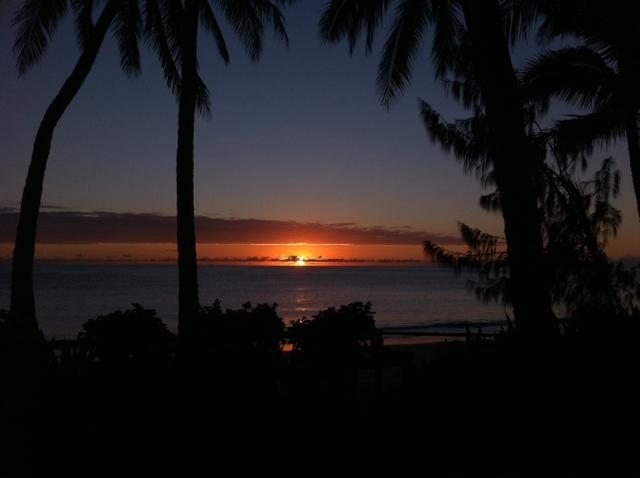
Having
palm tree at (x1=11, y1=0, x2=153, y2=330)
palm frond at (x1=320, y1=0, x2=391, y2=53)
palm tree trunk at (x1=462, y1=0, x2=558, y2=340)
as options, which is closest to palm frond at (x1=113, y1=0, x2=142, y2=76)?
palm tree at (x1=11, y1=0, x2=153, y2=330)

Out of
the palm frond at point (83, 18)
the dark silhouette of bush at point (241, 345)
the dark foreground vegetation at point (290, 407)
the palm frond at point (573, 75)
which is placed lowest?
the dark foreground vegetation at point (290, 407)

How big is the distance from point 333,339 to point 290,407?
5.47ft

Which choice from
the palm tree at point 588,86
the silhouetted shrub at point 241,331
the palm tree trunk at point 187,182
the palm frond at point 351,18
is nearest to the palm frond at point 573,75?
the palm tree at point 588,86

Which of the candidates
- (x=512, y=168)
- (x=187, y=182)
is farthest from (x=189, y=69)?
(x=512, y=168)

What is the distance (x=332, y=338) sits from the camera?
8305 millimetres

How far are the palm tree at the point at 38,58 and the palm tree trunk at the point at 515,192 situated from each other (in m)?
7.54

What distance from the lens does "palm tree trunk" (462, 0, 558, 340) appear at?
9.20 metres

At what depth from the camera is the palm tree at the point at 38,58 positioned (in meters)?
12.8

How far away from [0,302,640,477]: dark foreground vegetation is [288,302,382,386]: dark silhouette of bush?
0.02 meters

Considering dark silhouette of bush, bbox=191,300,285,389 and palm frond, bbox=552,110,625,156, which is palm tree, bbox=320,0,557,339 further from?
palm frond, bbox=552,110,625,156

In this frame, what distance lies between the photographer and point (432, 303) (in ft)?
242

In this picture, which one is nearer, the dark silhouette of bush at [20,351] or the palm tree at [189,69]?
the dark silhouette of bush at [20,351]

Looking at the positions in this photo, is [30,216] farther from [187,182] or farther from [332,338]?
[332,338]

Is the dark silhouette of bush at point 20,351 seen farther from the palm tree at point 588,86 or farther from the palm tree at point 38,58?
the palm tree at point 588,86
